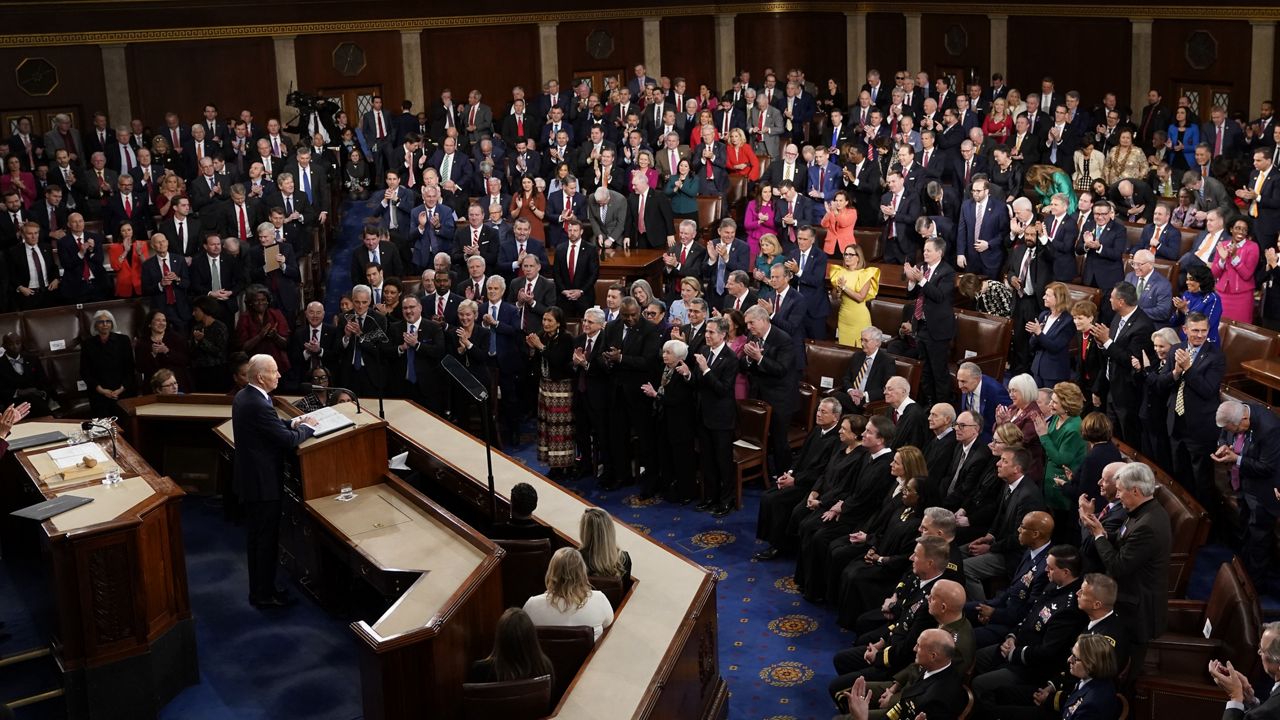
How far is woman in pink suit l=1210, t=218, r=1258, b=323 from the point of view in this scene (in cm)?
1105

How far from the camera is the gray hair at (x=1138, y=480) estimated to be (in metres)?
7.11

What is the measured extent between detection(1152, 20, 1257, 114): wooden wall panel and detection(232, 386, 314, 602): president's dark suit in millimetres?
13912

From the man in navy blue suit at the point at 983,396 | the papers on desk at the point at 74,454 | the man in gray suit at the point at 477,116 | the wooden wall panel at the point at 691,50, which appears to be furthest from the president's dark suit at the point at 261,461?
the wooden wall panel at the point at 691,50

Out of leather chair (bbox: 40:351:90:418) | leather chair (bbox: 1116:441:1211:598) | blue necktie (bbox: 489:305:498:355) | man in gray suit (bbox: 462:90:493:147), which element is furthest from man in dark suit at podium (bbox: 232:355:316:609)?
man in gray suit (bbox: 462:90:493:147)

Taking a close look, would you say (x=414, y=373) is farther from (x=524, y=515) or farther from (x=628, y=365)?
(x=524, y=515)

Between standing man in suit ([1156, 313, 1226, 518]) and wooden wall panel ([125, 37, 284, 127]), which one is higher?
wooden wall panel ([125, 37, 284, 127])

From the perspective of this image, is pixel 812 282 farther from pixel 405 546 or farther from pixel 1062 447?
pixel 405 546

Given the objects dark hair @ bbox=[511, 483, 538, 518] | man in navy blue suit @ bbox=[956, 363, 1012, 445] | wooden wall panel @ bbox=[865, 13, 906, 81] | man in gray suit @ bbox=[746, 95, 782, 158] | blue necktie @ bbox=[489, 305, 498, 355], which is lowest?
dark hair @ bbox=[511, 483, 538, 518]

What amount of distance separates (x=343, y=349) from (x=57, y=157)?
6.07 metres

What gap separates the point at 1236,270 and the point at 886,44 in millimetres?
13297

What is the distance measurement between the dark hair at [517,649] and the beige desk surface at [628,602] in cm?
22

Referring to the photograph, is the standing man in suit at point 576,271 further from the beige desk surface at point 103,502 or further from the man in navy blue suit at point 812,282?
the beige desk surface at point 103,502

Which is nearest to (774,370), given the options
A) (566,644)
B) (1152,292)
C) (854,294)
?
(854,294)

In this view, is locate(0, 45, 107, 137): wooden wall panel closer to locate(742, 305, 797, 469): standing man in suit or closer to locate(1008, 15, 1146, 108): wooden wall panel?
locate(742, 305, 797, 469): standing man in suit
